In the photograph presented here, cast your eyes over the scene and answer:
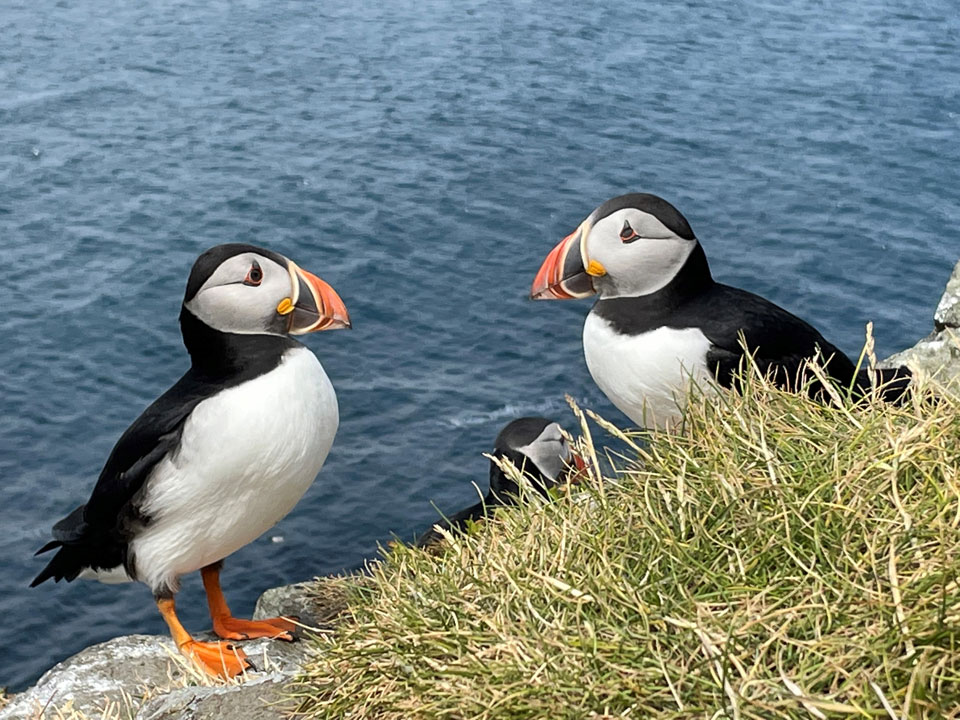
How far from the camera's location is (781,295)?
10773 millimetres

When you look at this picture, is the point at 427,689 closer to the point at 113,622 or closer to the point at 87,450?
the point at 113,622

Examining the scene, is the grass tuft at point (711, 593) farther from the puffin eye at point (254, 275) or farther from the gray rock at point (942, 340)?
the gray rock at point (942, 340)

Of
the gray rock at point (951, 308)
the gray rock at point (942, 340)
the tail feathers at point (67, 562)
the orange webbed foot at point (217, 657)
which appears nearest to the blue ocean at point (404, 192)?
the tail feathers at point (67, 562)

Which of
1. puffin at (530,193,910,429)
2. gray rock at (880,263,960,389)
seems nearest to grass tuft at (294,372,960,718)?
puffin at (530,193,910,429)

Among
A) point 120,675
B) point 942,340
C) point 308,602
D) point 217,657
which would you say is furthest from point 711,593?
point 942,340

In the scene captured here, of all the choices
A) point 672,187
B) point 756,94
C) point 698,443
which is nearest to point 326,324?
point 698,443

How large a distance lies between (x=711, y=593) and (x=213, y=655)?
10.1 feet

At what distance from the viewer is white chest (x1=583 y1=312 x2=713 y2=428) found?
540 cm

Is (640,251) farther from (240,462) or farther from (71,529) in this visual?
(71,529)

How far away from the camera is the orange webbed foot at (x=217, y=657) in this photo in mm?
5180

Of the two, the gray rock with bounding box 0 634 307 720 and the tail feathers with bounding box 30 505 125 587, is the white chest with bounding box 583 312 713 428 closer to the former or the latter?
the gray rock with bounding box 0 634 307 720

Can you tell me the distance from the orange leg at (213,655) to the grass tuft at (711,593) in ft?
5.31

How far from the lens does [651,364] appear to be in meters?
5.44

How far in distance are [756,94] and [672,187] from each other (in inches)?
119
